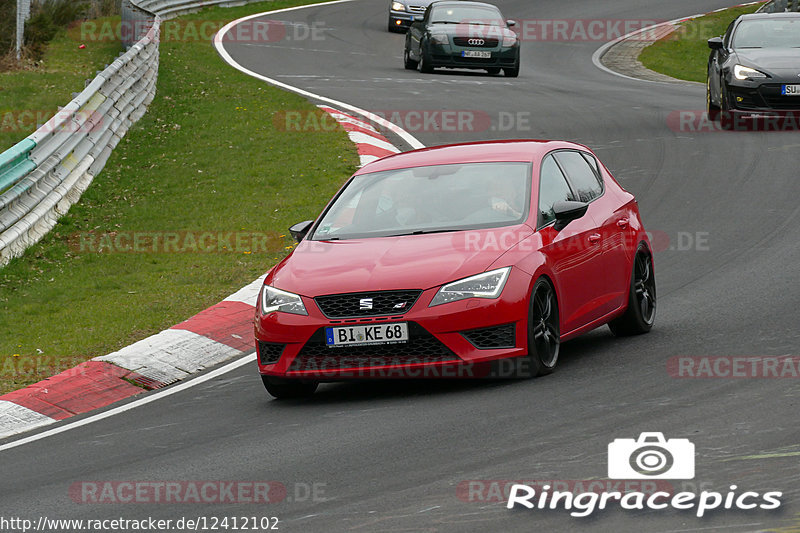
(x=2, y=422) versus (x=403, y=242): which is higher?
(x=403, y=242)

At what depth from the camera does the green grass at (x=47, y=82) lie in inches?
789

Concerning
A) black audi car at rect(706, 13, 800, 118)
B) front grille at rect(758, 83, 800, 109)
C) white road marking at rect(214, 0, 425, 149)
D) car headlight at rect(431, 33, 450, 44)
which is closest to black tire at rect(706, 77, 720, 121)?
black audi car at rect(706, 13, 800, 118)

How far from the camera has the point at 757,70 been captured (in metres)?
19.7

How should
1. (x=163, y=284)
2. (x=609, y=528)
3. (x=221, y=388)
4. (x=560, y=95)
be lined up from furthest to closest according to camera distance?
(x=560, y=95) → (x=163, y=284) → (x=221, y=388) → (x=609, y=528)

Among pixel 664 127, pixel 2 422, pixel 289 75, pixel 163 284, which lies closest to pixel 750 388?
pixel 2 422

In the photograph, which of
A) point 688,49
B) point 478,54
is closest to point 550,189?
point 478,54

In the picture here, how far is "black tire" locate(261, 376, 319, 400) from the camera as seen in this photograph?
8.79 metres

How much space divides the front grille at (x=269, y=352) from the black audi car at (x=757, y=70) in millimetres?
12692

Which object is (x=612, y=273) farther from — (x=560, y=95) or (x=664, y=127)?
(x=560, y=95)

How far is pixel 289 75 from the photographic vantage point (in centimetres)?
2814

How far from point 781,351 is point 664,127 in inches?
477

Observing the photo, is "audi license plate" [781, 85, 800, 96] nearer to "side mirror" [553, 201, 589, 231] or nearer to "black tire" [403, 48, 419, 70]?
"side mirror" [553, 201, 589, 231]

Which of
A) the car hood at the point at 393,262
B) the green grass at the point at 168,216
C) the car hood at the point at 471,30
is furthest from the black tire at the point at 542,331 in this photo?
the car hood at the point at 471,30

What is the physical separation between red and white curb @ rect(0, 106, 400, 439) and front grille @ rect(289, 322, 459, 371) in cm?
182
